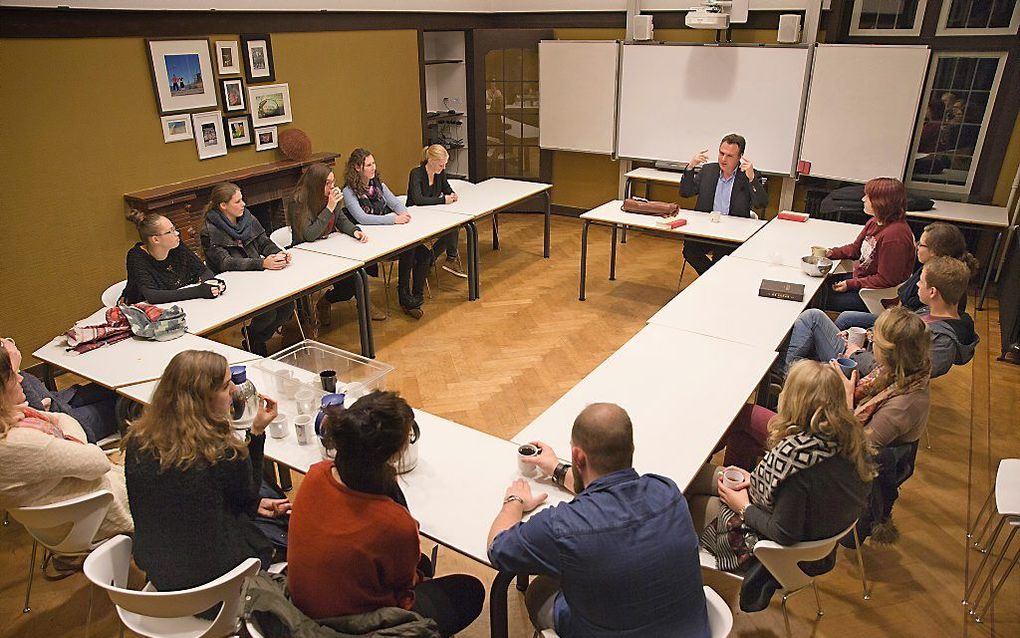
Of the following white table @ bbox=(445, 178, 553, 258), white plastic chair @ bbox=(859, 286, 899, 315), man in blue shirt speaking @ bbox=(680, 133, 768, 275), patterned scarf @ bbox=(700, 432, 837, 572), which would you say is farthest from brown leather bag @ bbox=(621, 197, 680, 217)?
patterned scarf @ bbox=(700, 432, 837, 572)

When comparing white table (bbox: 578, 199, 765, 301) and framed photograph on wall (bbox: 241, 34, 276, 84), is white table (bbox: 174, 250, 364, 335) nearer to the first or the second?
framed photograph on wall (bbox: 241, 34, 276, 84)

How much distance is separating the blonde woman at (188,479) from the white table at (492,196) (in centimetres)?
361

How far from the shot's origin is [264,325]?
4531 mm

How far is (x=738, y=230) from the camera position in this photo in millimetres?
5207

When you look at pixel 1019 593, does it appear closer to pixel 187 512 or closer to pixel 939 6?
pixel 187 512

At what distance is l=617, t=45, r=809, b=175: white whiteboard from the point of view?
6.49 m

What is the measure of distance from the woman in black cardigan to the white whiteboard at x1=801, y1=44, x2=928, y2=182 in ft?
18.0

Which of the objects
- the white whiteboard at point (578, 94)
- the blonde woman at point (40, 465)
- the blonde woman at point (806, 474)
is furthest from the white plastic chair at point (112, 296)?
the white whiteboard at point (578, 94)

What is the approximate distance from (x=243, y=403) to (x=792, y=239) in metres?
3.98

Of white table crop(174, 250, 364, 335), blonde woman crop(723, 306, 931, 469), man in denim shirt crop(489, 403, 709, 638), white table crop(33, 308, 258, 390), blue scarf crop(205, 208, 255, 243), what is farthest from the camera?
blue scarf crop(205, 208, 255, 243)

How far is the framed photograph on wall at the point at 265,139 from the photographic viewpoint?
5871 millimetres

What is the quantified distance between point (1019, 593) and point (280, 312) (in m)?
4.31

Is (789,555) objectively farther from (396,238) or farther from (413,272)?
(413,272)

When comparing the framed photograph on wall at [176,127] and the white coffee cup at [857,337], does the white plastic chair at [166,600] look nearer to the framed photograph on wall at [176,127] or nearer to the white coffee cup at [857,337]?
the white coffee cup at [857,337]
